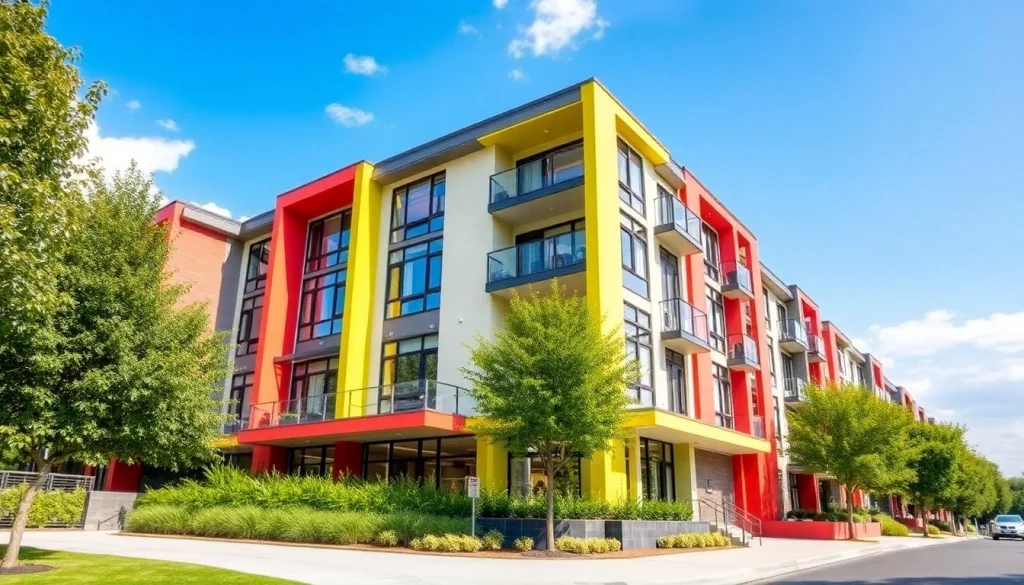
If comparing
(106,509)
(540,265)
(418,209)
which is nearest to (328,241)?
(418,209)

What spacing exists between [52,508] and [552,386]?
18951mm

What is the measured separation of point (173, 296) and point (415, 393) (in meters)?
8.10

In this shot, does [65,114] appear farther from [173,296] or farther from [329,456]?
[329,456]

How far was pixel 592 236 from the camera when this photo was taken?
2138 centimetres

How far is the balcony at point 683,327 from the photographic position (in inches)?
942

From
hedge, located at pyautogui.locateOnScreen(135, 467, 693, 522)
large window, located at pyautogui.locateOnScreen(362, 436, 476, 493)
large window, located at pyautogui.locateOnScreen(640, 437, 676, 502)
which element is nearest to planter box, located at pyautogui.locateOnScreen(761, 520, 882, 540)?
large window, located at pyautogui.locateOnScreen(640, 437, 676, 502)

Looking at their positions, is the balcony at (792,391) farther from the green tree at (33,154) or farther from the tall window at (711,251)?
the green tree at (33,154)

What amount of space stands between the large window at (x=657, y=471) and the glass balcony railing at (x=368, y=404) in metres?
6.16

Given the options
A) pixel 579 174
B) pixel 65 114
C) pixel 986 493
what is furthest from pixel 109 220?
pixel 986 493

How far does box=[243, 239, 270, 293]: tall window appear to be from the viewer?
32.5 m

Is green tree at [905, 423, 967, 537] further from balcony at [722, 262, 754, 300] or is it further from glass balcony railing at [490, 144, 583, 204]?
glass balcony railing at [490, 144, 583, 204]

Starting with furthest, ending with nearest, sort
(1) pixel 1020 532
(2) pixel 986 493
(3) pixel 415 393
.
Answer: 1. (2) pixel 986 493
2. (1) pixel 1020 532
3. (3) pixel 415 393

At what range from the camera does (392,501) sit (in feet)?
62.6

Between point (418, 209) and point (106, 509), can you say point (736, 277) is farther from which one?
point (106, 509)
